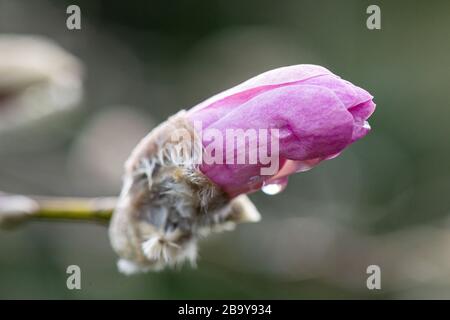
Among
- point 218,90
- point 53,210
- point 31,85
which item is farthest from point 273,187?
point 218,90

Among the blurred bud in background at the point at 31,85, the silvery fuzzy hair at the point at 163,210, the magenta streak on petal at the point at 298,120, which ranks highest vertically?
the blurred bud in background at the point at 31,85

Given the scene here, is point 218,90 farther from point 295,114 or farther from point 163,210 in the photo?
point 295,114

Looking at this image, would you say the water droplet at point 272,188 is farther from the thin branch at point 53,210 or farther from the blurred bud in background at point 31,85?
the blurred bud in background at point 31,85

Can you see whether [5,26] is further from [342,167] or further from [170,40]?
[342,167]

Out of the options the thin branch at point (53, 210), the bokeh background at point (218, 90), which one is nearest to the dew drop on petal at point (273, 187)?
the thin branch at point (53, 210)

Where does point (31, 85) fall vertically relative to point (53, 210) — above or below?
above
